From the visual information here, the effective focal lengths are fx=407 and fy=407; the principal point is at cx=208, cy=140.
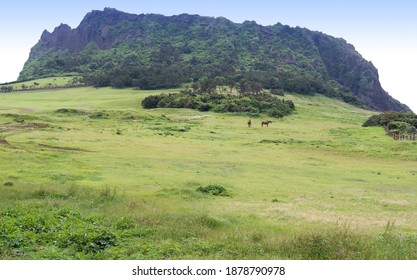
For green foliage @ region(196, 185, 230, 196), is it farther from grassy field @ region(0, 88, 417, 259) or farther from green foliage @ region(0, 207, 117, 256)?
green foliage @ region(0, 207, 117, 256)

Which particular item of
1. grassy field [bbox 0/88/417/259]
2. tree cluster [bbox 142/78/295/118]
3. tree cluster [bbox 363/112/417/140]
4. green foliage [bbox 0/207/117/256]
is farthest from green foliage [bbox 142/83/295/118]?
green foliage [bbox 0/207/117/256]

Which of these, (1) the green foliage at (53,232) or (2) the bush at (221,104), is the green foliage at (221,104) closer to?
(2) the bush at (221,104)

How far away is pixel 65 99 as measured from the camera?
14025 centimetres

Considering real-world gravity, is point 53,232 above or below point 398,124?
below

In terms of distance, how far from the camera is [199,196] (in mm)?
26969

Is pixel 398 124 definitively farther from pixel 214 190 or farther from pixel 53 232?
pixel 53 232

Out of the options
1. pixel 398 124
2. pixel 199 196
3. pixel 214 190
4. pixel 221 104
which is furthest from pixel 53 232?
pixel 221 104

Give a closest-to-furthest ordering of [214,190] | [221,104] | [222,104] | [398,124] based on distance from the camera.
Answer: [214,190] → [398,124] → [222,104] → [221,104]

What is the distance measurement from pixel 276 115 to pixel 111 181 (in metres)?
87.7

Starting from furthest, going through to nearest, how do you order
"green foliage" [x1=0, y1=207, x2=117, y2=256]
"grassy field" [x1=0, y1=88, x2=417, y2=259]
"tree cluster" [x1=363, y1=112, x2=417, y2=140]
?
"tree cluster" [x1=363, y1=112, x2=417, y2=140]
"grassy field" [x1=0, y1=88, x2=417, y2=259]
"green foliage" [x1=0, y1=207, x2=117, y2=256]

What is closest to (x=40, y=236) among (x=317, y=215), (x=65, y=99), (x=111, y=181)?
(x=317, y=215)

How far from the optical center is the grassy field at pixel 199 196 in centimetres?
1362

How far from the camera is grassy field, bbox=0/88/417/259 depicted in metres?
13.6
